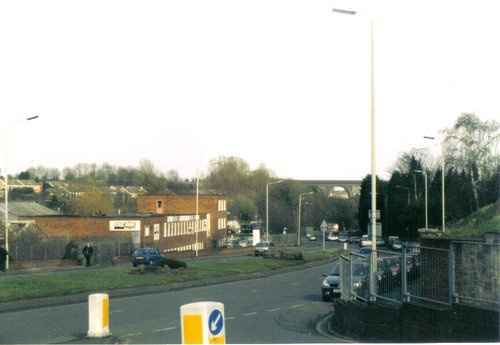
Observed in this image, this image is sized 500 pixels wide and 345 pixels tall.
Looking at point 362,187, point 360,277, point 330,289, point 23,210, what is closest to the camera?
point 360,277

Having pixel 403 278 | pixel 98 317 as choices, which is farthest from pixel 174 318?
pixel 403 278

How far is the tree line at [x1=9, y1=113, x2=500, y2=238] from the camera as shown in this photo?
6062 centimetres

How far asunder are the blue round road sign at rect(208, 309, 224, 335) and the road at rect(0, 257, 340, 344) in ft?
27.1

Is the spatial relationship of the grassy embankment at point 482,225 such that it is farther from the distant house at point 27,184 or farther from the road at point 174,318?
the distant house at point 27,184

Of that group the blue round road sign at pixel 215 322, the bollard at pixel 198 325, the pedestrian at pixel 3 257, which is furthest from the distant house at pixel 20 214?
the bollard at pixel 198 325

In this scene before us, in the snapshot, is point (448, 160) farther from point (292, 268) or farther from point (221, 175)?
point (221, 175)

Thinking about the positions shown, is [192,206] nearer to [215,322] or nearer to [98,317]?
[98,317]

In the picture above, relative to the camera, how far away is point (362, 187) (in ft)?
272

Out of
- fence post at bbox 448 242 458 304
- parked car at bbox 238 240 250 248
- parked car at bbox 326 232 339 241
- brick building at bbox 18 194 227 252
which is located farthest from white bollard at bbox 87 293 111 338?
parked car at bbox 326 232 339 241

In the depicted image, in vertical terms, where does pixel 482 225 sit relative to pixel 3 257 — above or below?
above

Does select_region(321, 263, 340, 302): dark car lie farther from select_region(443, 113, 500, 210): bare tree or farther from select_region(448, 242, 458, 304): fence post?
select_region(443, 113, 500, 210): bare tree

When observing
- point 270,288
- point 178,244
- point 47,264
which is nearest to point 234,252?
point 178,244

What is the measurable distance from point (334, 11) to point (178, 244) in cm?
5921

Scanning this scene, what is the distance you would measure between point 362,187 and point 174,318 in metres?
66.2
